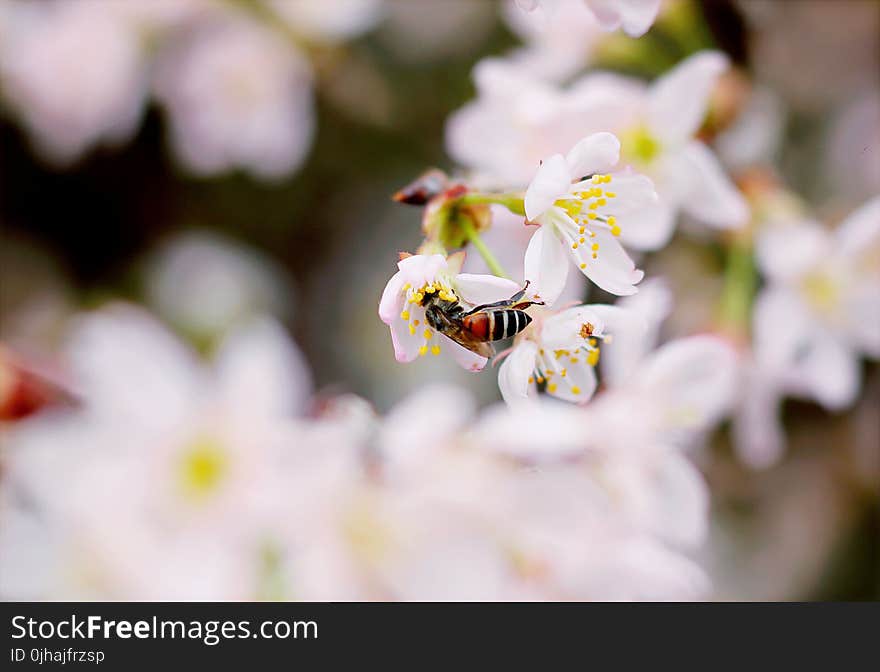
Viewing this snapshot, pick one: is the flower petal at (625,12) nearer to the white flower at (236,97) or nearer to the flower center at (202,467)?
the flower center at (202,467)

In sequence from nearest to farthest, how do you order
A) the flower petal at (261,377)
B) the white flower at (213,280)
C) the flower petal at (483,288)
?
the flower petal at (483,288) → the flower petal at (261,377) → the white flower at (213,280)

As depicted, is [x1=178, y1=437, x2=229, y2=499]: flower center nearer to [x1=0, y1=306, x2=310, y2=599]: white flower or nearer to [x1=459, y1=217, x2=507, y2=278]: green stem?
[x1=0, y1=306, x2=310, y2=599]: white flower

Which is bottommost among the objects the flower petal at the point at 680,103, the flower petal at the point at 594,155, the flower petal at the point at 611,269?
the flower petal at the point at 611,269

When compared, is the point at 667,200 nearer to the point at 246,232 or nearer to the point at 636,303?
the point at 636,303

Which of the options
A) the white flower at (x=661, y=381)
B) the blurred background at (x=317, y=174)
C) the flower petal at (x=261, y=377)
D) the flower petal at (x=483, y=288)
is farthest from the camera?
the blurred background at (x=317, y=174)

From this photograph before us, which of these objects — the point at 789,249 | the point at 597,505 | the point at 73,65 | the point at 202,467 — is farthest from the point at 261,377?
the point at 73,65

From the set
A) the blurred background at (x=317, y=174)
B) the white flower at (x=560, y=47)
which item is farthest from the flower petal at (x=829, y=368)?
the white flower at (x=560, y=47)
